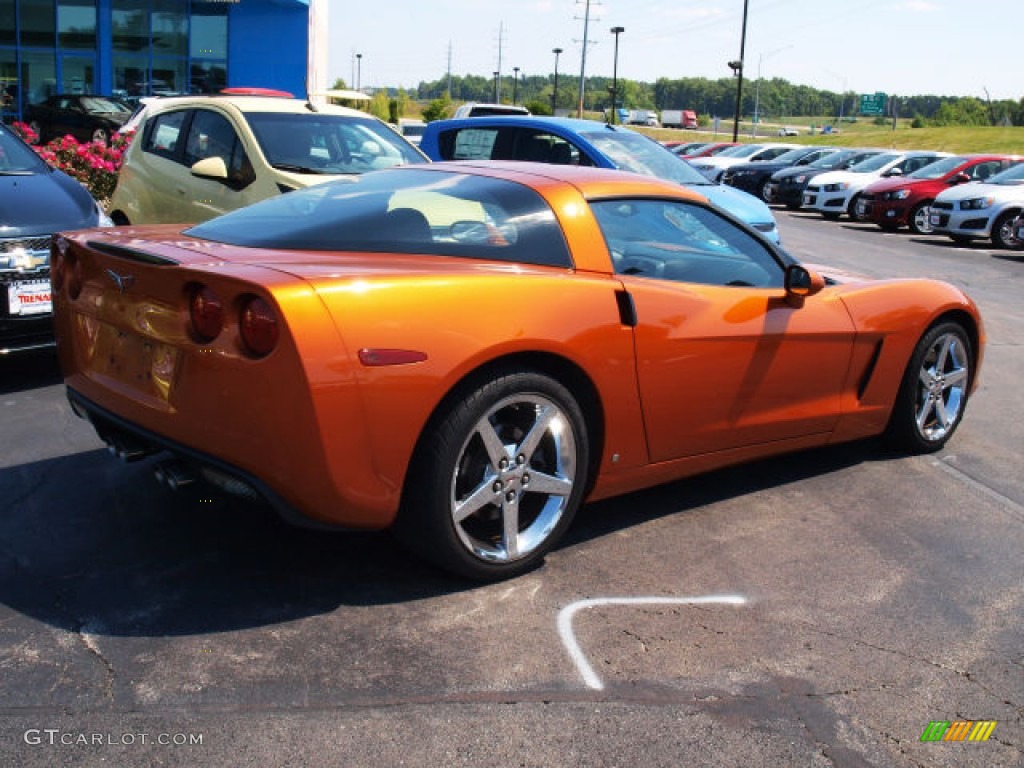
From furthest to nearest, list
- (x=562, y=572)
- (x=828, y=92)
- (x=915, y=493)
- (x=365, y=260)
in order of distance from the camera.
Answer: (x=828, y=92), (x=915, y=493), (x=562, y=572), (x=365, y=260)

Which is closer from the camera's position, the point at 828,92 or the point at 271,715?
the point at 271,715

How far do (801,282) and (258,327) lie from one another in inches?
95.0

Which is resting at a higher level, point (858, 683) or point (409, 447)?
point (409, 447)

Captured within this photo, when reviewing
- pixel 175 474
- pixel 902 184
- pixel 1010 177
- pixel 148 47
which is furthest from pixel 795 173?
pixel 175 474

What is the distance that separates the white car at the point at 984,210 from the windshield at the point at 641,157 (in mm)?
8798

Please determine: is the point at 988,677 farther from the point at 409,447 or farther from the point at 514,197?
the point at 514,197

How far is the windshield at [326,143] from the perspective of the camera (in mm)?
8133

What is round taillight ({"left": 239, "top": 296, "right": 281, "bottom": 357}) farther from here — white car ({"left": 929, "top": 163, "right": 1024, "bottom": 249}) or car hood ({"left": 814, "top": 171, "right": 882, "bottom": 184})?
car hood ({"left": 814, "top": 171, "right": 882, "bottom": 184})

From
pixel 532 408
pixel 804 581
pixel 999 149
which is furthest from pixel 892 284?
pixel 999 149

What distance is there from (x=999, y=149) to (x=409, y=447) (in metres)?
48.6

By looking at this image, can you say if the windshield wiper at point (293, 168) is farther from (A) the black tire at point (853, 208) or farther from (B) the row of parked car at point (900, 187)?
(A) the black tire at point (853, 208)

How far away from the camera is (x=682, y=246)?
4508 millimetres

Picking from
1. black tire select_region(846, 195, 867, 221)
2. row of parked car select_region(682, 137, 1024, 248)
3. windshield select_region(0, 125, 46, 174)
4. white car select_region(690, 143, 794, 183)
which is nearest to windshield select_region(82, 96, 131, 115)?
row of parked car select_region(682, 137, 1024, 248)

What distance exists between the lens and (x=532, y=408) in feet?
12.2
